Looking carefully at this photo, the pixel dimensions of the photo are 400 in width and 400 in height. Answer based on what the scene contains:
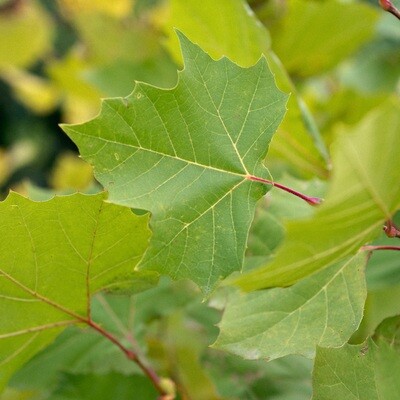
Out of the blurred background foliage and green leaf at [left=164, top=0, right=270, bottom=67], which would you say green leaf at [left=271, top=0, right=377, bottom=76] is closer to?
the blurred background foliage

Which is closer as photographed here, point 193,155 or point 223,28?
point 193,155

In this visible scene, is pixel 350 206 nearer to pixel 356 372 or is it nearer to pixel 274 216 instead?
pixel 356 372

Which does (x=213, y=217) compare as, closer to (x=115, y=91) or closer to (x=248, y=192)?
(x=248, y=192)

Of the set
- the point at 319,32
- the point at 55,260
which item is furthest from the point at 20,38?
the point at 55,260

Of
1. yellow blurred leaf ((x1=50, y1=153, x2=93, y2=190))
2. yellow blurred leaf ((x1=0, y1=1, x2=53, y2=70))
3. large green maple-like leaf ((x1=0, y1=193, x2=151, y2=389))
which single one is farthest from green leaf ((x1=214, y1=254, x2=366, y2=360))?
yellow blurred leaf ((x1=0, y1=1, x2=53, y2=70))

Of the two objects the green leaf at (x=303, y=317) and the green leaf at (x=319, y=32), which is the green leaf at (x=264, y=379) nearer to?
the green leaf at (x=303, y=317)

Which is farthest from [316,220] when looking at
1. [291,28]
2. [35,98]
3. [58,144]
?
[58,144]

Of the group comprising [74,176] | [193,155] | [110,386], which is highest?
[193,155]
